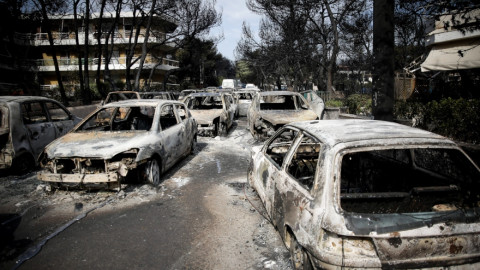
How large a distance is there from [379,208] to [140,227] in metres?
2.93

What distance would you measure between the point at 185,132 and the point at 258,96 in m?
3.92

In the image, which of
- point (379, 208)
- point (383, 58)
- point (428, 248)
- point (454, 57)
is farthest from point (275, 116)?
point (454, 57)

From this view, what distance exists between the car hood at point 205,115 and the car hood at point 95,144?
5.11 m

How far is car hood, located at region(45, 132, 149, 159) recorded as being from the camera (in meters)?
4.90

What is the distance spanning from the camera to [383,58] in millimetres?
6137

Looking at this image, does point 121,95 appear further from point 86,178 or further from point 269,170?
point 269,170

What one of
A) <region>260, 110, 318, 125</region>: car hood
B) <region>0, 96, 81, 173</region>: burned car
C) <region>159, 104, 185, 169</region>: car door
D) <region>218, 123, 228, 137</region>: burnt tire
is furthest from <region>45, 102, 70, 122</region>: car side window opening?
<region>260, 110, 318, 125</region>: car hood

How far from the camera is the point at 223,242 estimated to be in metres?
3.62

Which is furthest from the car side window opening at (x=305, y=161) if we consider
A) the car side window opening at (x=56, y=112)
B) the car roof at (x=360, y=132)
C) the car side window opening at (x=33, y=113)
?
the car side window opening at (x=56, y=112)

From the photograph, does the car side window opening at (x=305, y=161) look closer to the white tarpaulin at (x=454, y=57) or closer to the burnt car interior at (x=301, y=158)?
the burnt car interior at (x=301, y=158)

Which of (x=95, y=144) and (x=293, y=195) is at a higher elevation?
(x=95, y=144)

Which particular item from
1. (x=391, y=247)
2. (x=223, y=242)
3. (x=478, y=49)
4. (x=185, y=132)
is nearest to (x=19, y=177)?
(x=185, y=132)

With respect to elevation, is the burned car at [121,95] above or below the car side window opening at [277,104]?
above

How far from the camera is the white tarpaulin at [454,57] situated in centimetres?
1180
